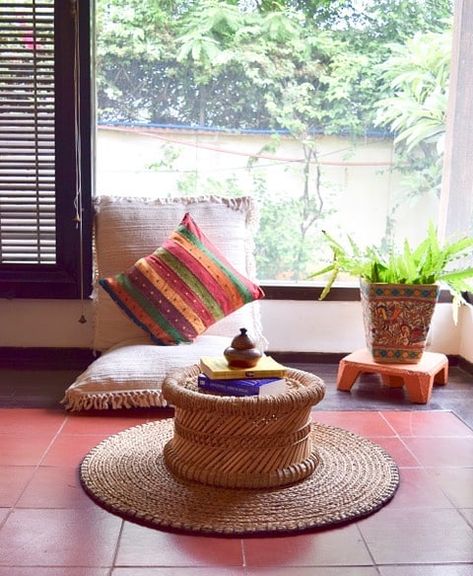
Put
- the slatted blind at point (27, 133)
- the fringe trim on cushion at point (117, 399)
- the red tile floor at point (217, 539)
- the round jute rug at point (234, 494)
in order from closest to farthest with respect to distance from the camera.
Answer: the red tile floor at point (217, 539)
the round jute rug at point (234, 494)
the fringe trim on cushion at point (117, 399)
the slatted blind at point (27, 133)

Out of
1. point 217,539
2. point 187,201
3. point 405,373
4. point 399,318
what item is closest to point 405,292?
point 399,318

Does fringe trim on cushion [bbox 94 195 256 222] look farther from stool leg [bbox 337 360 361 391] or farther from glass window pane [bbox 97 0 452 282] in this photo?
stool leg [bbox 337 360 361 391]

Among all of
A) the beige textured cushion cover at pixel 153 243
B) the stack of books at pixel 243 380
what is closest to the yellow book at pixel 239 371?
the stack of books at pixel 243 380

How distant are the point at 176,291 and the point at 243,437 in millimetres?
1102

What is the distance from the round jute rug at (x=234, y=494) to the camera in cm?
200

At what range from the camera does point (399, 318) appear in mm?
3145

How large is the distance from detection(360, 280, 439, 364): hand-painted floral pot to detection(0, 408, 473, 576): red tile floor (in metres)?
0.68

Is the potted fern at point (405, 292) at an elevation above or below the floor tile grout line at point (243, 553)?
above

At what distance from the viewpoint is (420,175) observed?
12.2 feet

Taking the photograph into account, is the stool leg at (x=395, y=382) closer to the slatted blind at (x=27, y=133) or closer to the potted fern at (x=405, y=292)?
the potted fern at (x=405, y=292)

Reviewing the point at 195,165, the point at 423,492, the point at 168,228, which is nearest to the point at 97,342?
the point at 168,228

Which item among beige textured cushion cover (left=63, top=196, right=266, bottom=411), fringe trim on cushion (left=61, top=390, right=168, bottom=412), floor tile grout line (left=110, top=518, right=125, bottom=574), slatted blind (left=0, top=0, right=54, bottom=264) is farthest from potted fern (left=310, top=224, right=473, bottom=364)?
floor tile grout line (left=110, top=518, right=125, bottom=574)

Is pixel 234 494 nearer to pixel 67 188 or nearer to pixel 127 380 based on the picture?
pixel 127 380

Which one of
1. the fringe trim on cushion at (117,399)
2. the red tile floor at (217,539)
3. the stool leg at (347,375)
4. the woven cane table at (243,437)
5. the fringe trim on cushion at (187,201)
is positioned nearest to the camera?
the red tile floor at (217,539)
